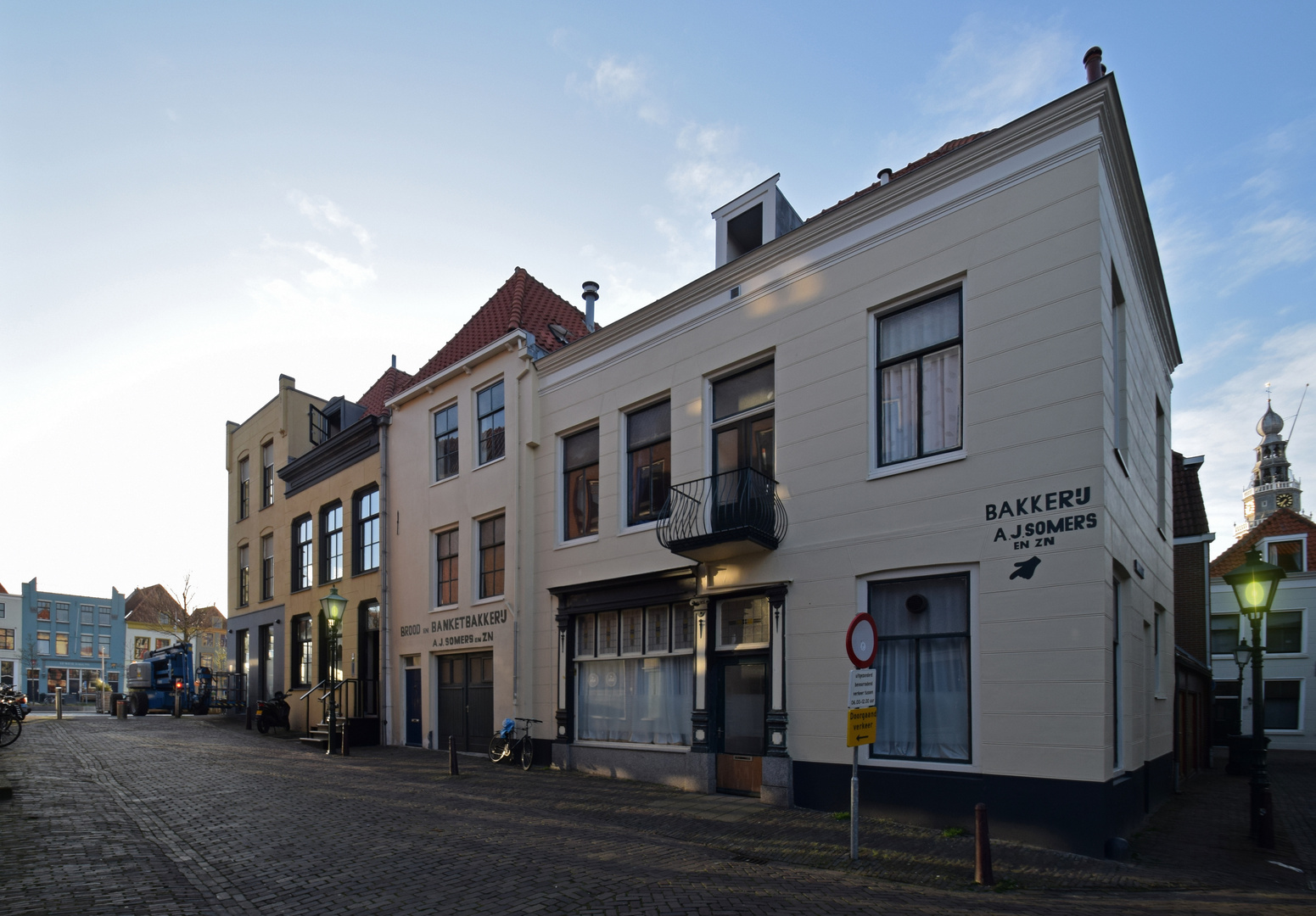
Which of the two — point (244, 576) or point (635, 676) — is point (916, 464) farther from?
point (244, 576)

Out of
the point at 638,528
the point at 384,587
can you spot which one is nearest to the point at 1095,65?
the point at 638,528

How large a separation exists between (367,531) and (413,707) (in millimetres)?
5056

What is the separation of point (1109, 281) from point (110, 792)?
51.3 feet

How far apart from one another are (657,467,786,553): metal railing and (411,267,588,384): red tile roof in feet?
19.3

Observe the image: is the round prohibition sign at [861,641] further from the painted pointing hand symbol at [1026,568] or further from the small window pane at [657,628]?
the small window pane at [657,628]

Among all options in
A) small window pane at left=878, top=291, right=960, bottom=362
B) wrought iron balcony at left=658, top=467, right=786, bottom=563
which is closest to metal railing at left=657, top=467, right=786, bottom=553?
wrought iron balcony at left=658, top=467, right=786, bottom=563

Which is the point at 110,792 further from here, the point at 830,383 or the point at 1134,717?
the point at 1134,717

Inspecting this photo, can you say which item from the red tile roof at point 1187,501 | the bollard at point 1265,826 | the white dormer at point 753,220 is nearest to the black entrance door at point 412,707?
the white dormer at point 753,220

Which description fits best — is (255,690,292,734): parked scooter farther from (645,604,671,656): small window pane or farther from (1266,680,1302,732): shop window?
(1266,680,1302,732): shop window

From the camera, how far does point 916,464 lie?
420 inches

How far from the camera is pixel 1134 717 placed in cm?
1100

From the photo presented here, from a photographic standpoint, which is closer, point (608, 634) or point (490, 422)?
point (608, 634)

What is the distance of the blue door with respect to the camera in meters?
19.7

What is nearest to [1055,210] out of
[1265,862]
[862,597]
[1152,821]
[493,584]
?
[862,597]
